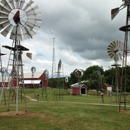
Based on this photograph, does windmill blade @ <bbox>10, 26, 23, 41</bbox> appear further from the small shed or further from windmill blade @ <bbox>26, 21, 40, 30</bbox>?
the small shed

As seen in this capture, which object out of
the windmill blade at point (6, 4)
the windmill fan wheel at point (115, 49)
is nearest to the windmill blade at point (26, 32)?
the windmill blade at point (6, 4)

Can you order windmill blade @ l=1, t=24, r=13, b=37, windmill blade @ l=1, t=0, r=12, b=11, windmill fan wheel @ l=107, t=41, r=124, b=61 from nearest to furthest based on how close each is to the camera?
windmill blade @ l=1, t=0, r=12, b=11 < windmill blade @ l=1, t=24, r=13, b=37 < windmill fan wheel @ l=107, t=41, r=124, b=61

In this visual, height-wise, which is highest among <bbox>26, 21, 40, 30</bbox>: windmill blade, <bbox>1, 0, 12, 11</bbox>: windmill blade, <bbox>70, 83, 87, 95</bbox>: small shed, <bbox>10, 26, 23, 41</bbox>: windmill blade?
<bbox>1, 0, 12, 11</bbox>: windmill blade

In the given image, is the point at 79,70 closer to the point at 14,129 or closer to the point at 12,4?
the point at 12,4

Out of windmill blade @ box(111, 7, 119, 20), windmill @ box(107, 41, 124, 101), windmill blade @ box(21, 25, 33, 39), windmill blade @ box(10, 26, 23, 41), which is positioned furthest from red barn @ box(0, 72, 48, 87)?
windmill blade @ box(111, 7, 119, 20)

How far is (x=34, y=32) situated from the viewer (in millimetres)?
18422

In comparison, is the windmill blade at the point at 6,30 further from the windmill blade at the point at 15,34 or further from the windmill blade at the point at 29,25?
the windmill blade at the point at 29,25

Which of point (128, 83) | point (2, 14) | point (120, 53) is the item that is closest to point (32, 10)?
point (2, 14)

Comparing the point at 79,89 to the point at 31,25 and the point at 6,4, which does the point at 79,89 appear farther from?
the point at 6,4

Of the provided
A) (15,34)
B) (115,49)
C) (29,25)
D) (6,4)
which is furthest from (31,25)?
(115,49)

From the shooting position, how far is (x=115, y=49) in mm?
32219

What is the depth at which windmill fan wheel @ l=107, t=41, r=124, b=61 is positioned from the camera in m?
31.8

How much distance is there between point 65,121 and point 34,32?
916 cm

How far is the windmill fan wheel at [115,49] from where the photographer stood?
3178cm
